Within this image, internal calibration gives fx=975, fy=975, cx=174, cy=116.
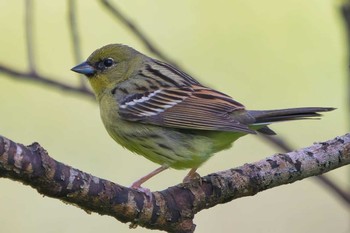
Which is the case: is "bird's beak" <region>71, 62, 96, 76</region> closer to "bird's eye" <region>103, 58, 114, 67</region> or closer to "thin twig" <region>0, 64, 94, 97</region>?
"bird's eye" <region>103, 58, 114, 67</region>

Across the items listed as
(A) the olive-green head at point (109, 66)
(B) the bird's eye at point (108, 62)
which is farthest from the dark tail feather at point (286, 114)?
(B) the bird's eye at point (108, 62)

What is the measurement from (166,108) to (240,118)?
48 centimetres

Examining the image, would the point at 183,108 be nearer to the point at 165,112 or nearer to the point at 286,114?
the point at 165,112

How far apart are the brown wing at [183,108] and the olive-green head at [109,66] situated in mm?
317

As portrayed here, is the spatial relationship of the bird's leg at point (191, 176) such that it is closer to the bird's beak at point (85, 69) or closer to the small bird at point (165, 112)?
the small bird at point (165, 112)

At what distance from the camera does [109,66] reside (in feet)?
20.1

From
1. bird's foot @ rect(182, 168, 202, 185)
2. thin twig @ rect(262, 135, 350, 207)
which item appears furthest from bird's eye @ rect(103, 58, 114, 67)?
bird's foot @ rect(182, 168, 202, 185)

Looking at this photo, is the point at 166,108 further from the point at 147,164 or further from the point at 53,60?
the point at 53,60

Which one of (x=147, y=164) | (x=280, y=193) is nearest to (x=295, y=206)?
(x=280, y=193)

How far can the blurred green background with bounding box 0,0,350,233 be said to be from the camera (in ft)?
27.2

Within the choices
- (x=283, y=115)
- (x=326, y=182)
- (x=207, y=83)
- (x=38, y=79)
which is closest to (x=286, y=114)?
(x=283, y=115)

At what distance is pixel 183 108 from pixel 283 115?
2.33 ft

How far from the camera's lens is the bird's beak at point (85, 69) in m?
5.88

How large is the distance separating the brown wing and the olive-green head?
317 millimetres
